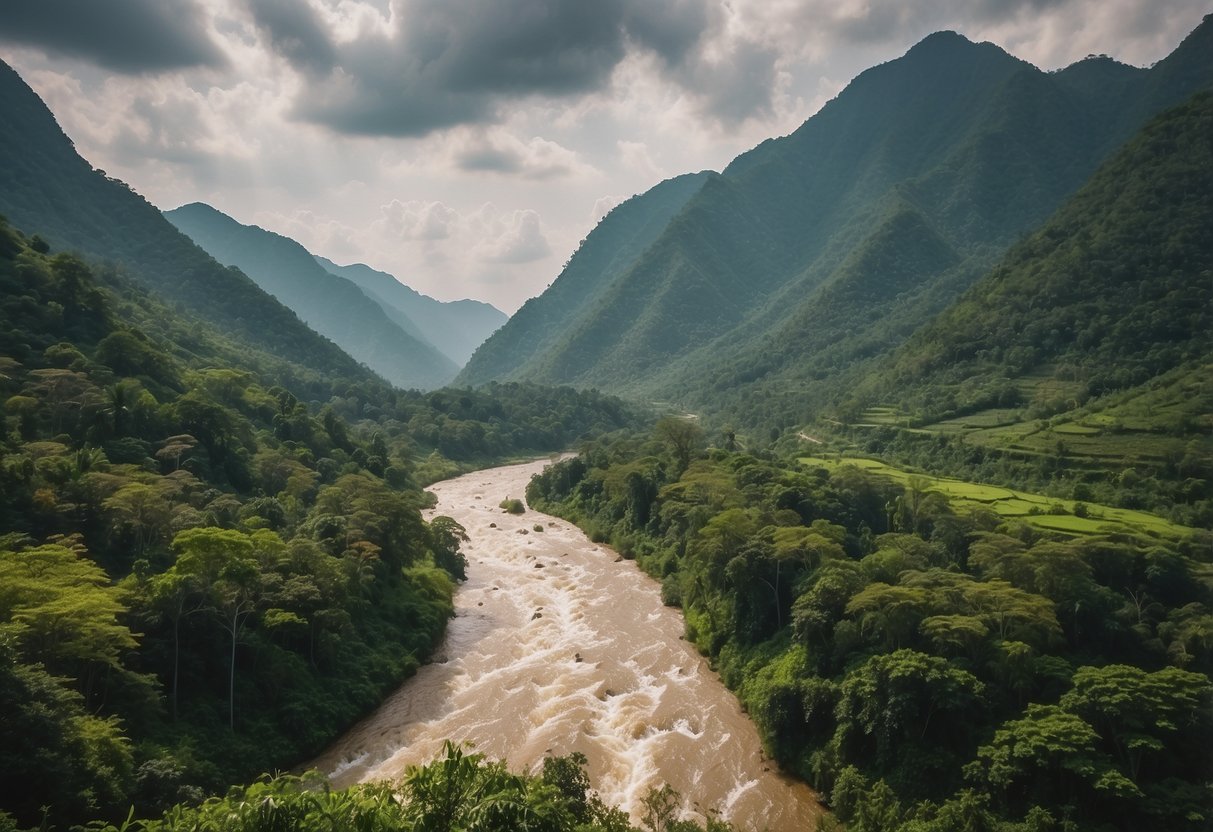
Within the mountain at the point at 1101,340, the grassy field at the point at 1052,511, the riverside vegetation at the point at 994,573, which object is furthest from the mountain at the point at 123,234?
the grassy field at the point at 1052,511

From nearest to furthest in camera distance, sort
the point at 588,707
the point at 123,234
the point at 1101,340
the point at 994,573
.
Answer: the point at 994,573
the point at 588,707
the point at 1101,340
the point at 123,234

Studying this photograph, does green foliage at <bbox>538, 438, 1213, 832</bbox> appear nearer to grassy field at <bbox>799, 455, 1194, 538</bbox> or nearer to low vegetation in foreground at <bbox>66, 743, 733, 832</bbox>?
grassy field at <bbox>799, 455, 1194, 538</bbox>

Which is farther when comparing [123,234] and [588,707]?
[123,234]

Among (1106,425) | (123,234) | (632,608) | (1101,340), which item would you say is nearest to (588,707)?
(632,608)

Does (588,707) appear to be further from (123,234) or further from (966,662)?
(123,234)

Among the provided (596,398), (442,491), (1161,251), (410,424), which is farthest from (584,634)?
(596,398)

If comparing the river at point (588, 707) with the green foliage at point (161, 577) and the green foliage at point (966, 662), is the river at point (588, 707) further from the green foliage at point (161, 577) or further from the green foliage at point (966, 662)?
the green foliage at point (161, 577)
